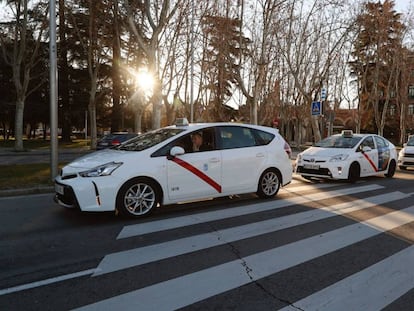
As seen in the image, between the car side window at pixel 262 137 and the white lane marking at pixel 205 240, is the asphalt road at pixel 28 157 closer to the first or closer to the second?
the car side window at pixel 262 137

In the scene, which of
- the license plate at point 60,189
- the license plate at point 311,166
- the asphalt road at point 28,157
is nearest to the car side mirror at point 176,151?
the license plate at point 60,189

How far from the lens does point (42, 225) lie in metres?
5.91

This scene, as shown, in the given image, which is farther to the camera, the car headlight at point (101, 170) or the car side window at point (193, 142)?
the car side window at point (193, 142)

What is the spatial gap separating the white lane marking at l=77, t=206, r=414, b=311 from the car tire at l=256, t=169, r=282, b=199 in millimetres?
2420

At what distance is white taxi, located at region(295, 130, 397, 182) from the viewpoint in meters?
10.9

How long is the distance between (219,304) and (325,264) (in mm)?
1605

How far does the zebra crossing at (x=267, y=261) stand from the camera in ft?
11.4

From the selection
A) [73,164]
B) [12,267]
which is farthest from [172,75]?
[12,267]

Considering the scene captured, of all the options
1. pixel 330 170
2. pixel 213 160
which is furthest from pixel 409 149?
pixel 213 160

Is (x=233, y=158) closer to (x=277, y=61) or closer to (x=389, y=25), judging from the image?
(x=277, y=61)

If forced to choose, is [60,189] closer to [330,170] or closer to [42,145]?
[330,170]

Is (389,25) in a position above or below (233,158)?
above

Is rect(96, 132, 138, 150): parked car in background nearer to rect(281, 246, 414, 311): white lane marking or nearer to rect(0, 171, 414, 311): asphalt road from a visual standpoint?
rect(0, 171, 414, 311): asphalt road

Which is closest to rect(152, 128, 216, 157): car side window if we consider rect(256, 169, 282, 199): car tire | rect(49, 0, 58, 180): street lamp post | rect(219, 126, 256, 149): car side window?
rect(219, 126, 256, 149): car side window
